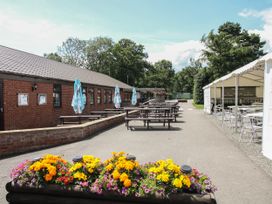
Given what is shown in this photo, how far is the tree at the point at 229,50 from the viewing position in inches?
1266

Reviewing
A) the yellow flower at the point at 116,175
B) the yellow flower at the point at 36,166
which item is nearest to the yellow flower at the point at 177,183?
the yellow flower at the point at 116,175

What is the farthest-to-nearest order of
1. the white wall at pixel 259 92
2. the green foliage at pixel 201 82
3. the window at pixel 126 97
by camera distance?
the green foliage at pixel 201 82 → the window at pixel 126 97 → the white wall at pixel 259 92

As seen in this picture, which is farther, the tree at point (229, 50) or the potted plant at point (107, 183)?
the tree at point (229, 50)

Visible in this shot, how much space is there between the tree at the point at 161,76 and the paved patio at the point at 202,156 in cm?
6190

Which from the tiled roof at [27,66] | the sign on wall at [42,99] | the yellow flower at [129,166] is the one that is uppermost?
the tiled roof at [27,66]

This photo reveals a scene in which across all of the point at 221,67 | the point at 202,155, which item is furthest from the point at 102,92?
the point at 221,67

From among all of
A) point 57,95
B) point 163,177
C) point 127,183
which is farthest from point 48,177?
point 57,95

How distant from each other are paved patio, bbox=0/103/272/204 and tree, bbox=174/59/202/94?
62393 millimetres

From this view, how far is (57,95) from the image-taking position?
12.8 m

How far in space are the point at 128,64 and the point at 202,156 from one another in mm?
53149

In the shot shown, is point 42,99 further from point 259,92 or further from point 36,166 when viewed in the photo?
point 259,92

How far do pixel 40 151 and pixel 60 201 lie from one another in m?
4.17

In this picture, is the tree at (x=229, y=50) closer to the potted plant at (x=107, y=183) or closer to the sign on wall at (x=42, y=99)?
the sign on wall at (x=42, y=99)

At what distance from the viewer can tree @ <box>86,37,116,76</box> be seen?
57.0 meters
